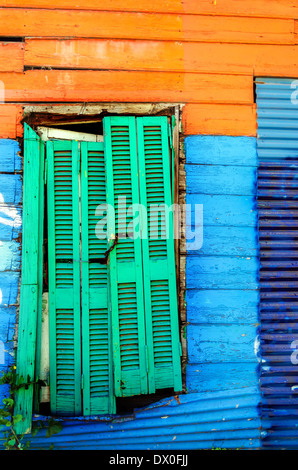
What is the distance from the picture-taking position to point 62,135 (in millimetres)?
3057

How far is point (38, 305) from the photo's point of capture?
289cm

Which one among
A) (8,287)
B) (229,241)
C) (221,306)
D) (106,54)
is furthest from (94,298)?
(106,54)

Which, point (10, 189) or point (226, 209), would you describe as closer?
point (10, 189)

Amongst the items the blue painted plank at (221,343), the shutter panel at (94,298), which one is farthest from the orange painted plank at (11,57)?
the blue painted plank at (221,343)

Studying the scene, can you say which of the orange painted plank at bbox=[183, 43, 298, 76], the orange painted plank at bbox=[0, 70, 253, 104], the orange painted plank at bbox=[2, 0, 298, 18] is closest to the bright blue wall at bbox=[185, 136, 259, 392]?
the orange painted plank at bbox=[0, 70, 253, 104]

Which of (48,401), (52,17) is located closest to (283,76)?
(52,17)

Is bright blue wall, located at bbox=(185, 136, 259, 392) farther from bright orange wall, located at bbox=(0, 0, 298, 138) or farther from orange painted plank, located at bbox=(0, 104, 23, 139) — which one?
orange painted plank, located at bbox=(0, 104, 23, 139)

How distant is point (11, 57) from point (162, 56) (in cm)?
127

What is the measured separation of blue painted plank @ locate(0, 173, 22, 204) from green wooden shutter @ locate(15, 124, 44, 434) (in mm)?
185

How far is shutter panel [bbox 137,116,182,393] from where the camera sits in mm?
2842

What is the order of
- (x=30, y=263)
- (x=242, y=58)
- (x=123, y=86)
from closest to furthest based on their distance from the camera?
(x=30, y=263) → (x=123, y=86) → (x=242, y=58)

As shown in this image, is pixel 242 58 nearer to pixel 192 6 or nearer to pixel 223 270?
pixel 192 6

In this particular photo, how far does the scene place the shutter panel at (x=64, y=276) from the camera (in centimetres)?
286

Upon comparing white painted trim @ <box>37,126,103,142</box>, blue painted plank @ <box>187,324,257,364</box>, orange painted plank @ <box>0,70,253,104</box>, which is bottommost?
blue painted plank @ <box>187,324,257,364</box>
